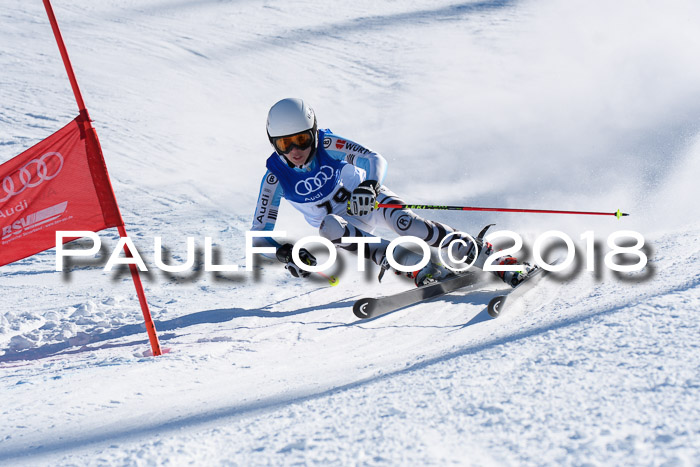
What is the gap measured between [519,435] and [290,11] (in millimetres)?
16077

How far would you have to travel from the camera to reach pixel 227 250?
20.9ft

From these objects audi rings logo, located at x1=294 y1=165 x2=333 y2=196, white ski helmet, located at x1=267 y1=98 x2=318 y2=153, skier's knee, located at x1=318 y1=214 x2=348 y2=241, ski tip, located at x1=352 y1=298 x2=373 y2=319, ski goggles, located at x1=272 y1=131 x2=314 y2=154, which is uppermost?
white ski helmet, located at x1=267 y1=98 x2=318 y2=153

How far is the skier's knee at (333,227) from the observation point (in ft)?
15.1

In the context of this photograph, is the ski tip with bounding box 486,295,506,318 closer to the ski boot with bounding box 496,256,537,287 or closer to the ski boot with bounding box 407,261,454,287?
the ski boot with bounding box 496,256,537,287

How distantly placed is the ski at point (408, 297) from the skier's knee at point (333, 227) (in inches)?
21.8

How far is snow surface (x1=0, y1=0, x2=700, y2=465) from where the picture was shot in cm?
185

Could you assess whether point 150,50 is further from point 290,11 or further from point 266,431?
point 266,431

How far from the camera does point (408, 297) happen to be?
4.49 m

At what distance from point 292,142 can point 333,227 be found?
2.19 ft

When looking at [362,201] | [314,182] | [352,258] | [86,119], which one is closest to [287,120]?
[314,182]

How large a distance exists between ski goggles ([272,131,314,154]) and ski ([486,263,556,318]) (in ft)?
5.38

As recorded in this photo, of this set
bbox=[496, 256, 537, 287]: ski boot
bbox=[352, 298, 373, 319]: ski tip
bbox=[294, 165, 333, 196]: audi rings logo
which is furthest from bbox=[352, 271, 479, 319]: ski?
bbox=[294, 165, 333, 196]: audi rings logo
